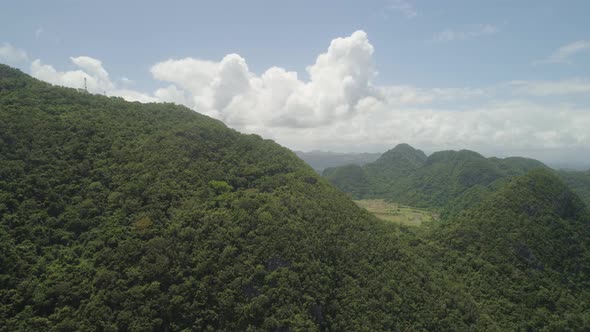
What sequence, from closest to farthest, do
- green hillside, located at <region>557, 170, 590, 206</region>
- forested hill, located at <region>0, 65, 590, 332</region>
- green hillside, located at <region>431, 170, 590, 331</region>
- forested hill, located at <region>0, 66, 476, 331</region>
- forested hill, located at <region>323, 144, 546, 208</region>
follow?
forested hill, located at <region>0, 66, 476, 331</region>
forested hill, located at <region>0, 65, 590, 332</region>
green hillside, located at <region>431, 170, 590, 331</region>
green hillside, located at <region>557, 170, 590, 206</region>
forested hill, located at <region>323, 144, 546, 208</region>

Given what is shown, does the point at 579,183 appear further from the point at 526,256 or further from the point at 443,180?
the point at 526,256

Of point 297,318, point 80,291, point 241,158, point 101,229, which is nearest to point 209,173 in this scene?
point 241,158

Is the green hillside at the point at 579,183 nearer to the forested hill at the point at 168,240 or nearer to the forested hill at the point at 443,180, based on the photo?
the forested hill at the point at 443,180

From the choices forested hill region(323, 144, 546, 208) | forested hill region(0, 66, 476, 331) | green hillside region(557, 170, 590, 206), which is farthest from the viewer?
forested hill region(323, 144, 546, 208)

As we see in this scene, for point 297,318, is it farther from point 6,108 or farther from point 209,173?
point 6,108

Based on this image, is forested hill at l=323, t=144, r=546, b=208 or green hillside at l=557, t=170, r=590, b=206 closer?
green hillside at l=557, t=170, r=590, b=206

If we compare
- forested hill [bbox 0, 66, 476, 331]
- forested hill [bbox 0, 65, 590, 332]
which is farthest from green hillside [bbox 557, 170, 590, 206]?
forested hill [bbox 0, 66, 476, 331]

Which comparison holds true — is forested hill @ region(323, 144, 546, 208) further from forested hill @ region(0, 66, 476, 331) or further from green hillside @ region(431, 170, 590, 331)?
forested hill @ region(0, 66, 476, 331)

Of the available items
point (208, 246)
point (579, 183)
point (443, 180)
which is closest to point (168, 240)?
point (208, 246)

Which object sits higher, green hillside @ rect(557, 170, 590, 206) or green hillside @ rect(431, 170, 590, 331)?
green hillside @ rect(557, 170, 590, 206)

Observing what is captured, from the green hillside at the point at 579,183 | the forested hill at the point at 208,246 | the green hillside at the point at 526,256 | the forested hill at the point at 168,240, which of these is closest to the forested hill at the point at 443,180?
the green hillside at the point at 579,183
